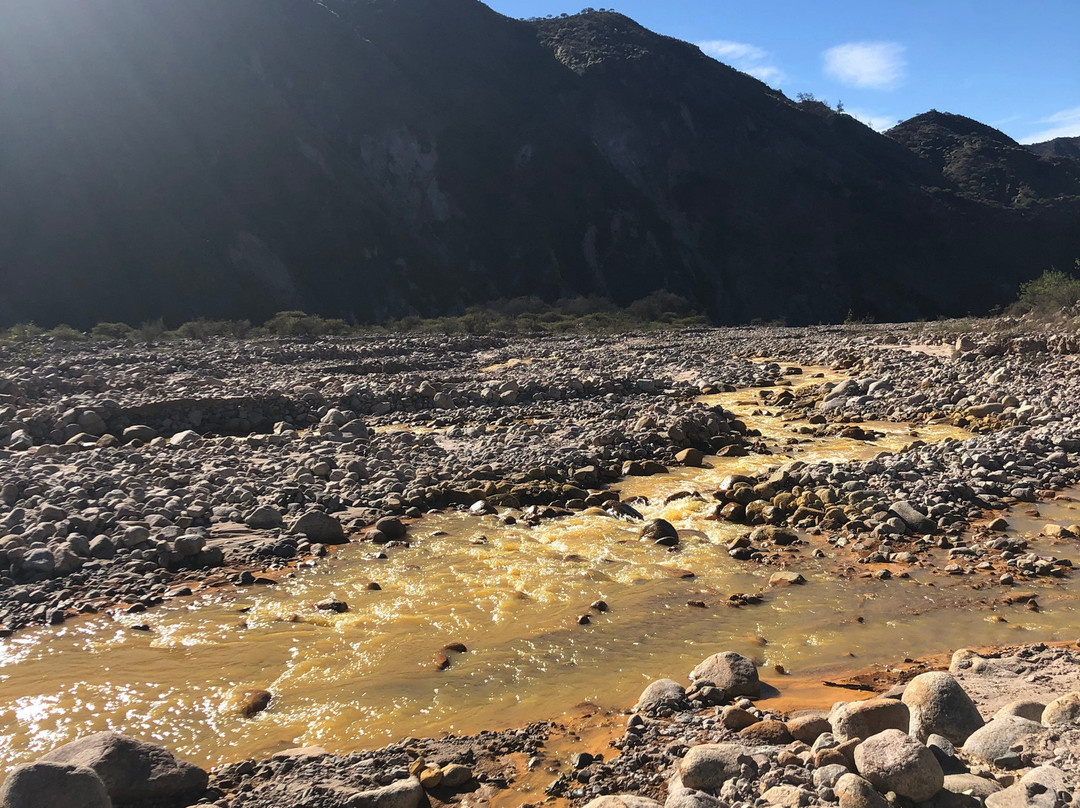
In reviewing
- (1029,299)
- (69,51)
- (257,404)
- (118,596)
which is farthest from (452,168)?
→ (118,596)

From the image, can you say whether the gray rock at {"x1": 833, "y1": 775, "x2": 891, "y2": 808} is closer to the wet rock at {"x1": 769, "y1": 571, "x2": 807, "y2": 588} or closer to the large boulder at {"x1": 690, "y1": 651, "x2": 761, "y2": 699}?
the large boulder at {"x1": 690, "y1": 651, "x2": 761, "y2": 699}

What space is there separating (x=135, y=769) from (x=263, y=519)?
4416 mm

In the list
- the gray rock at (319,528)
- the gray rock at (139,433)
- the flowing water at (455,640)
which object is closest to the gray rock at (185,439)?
the gray rock at (139,433)

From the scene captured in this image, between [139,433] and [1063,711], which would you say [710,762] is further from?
[139,433]

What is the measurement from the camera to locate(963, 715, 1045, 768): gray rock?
309cm

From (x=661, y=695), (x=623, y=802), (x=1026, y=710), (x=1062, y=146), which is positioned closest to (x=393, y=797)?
(x=623, y=802)

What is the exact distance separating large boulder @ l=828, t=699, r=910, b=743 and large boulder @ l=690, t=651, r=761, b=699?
90 cm

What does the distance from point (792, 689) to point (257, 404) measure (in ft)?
40.1

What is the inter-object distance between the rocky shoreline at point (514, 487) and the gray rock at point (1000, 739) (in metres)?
0.04

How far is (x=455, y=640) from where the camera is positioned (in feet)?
18.0

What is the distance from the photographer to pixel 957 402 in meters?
13.6

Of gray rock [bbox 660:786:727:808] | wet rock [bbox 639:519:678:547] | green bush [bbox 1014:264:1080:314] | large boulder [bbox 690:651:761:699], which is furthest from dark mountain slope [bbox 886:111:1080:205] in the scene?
gray rock [bbox 660:786:727:808]

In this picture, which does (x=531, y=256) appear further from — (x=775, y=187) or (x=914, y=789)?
(x=914, y=789)

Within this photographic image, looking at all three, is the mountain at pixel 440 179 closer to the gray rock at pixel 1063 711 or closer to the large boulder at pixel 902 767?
the large boulder at pixel 902 767
